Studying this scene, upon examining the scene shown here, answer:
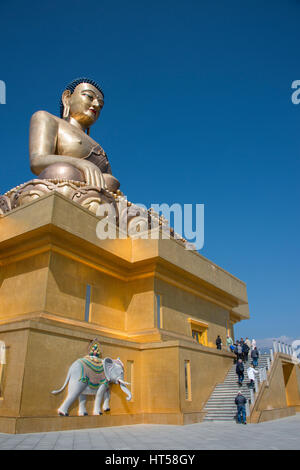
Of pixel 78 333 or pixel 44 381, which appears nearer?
pixel 44 381

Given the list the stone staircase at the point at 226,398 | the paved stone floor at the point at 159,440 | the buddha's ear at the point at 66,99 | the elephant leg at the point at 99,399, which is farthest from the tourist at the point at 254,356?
the buddha's ear at the point at 66,99

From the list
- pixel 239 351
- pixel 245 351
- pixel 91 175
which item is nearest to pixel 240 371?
pixel 239 351

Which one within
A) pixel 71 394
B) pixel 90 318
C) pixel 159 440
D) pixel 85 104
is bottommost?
pixel 159 440

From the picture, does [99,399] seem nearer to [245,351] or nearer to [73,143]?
[245,351]

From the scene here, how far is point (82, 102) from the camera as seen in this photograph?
69.0 feet

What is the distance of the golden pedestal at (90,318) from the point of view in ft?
32.2

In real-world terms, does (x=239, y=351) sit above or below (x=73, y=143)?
below

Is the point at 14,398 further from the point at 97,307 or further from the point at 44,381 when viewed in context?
the point at 97,307

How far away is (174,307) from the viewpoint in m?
15.5

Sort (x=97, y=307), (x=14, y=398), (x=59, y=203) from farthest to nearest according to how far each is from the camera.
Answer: (x=97, y=307) < (x=59, y=203) < (x=14, y=398)

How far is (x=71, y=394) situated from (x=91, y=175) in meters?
9.08

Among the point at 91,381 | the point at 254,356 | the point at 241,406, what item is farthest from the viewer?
the point at 254,356

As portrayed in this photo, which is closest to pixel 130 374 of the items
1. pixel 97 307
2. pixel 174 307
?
pixel 97 307

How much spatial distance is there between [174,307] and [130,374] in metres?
3.58
